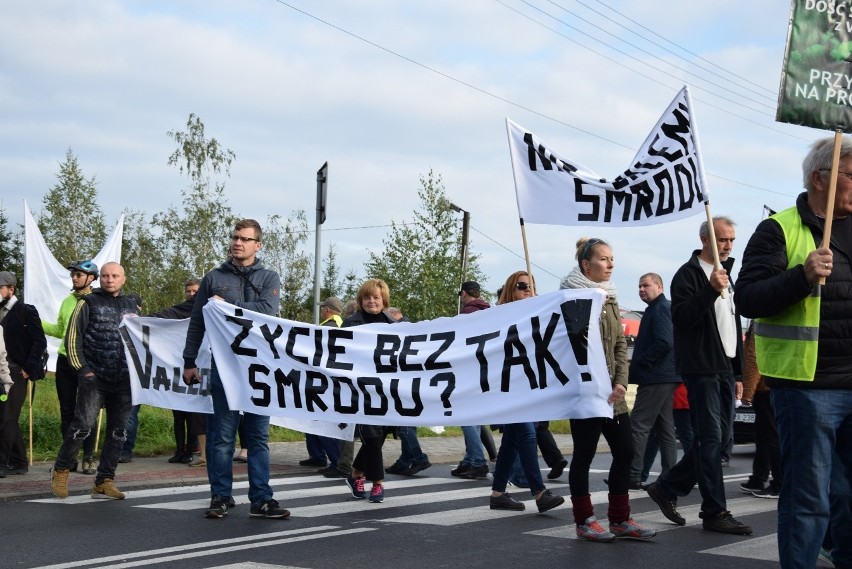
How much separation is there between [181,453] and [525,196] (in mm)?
5840

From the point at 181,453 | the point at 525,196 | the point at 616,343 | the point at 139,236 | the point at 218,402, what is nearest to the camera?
the point at 616,343

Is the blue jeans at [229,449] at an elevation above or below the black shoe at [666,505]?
above

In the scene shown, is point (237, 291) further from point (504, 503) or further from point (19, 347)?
point (19, 347)

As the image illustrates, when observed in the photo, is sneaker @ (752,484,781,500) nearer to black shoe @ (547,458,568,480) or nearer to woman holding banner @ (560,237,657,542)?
black shoe @ (547,458,568,480)

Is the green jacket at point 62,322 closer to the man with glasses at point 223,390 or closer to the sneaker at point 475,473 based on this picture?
the man with glasses at point 223,390

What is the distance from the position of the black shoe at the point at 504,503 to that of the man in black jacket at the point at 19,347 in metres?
5.07

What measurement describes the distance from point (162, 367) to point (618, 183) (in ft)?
14.9

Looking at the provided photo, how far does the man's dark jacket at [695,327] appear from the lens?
818 centimetres

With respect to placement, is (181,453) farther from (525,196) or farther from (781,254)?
(781,254)

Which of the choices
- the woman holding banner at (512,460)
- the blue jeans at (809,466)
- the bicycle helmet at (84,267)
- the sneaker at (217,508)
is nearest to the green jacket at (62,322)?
the bicycle helmet at (84,267)

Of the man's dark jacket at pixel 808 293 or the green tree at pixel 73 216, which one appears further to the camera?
the green tree at pixel 73 216

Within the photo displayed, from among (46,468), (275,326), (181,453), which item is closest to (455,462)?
(181,453)

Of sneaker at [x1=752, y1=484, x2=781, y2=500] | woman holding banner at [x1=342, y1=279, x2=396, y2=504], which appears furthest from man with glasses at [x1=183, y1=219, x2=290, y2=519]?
sneaker at [x1=752, y1=484, x2=781, y2=500]

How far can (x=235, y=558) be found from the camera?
22.3 ft
